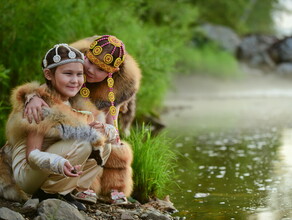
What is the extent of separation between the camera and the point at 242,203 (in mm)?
4918

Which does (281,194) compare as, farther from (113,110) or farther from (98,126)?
(98,126)

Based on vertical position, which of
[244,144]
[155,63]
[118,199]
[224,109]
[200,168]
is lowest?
[118,199]

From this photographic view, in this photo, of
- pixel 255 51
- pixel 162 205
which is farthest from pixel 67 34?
pixel 255 51

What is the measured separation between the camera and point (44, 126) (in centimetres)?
388

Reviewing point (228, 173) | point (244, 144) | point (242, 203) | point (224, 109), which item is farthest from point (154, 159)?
point (224, 109)

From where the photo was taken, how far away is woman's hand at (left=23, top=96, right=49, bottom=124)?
12.7 ft

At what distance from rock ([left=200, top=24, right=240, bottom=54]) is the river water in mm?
13758

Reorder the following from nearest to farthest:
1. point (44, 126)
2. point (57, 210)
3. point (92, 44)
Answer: point (57, 210)
point (44, 126)
point (92, 44)

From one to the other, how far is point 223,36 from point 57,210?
28.6 meters

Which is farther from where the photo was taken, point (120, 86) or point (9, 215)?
point (120, 86)

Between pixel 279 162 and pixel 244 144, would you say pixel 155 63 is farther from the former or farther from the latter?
pixel 279 162

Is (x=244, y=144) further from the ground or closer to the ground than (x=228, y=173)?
further from the ground

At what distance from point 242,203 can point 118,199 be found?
109 cm

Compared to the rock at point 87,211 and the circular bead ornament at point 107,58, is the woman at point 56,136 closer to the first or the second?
the rock at point 87,211
